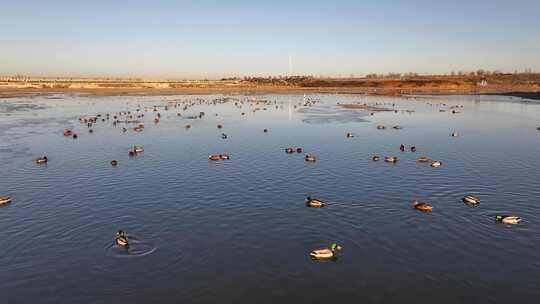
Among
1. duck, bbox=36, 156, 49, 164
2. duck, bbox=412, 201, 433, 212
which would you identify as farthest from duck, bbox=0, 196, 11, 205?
duck, bbox=412, 201, 433, 212

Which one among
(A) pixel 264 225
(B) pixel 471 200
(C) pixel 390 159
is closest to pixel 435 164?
(C) pixel 390 159

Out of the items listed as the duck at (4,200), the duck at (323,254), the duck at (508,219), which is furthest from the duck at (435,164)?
the duck at (4,200)

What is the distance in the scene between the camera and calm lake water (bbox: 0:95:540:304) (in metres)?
16.9

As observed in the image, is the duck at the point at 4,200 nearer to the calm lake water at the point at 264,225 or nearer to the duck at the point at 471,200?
the calm lake water at the point at 264,225

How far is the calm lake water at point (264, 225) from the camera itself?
55.3 feet

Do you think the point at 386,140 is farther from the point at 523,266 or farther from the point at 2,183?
the point at 2,183

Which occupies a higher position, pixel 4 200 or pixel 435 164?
pixel 435 164

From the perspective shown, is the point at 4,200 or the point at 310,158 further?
the point at 310,158

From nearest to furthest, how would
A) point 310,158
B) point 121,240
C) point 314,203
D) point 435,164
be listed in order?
point 121,240
point 314,203
point 435,164
point 310,158

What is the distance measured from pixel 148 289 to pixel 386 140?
38370 millimetres

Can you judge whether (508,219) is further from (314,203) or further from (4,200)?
(4,200)

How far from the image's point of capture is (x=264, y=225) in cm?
2292

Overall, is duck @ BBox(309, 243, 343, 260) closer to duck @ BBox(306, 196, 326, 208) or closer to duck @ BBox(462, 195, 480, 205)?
duck @ BBox(306, 196, 326, 208)

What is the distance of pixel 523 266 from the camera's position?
18.5 meters
